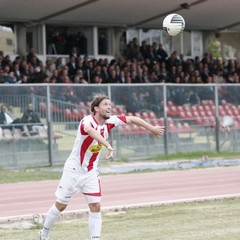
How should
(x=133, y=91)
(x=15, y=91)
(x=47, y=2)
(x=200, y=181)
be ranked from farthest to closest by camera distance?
(x=47, y=2) < (x=133, y=91) < (x=15, y=91) < (x=200, y=181)

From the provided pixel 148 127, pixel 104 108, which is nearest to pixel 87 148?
pixel 104 108

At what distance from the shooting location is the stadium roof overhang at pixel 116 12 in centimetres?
3391

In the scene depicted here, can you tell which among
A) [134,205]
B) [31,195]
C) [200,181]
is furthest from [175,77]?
[134,205]

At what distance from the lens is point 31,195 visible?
62.0 feet

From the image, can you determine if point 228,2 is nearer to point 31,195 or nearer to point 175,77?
point 175,77

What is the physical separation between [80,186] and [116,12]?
86.1ft

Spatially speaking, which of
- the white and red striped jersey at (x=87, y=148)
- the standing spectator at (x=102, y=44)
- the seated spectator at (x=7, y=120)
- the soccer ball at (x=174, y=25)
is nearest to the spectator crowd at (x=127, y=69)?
the standing spectator at (x=102, y=44)

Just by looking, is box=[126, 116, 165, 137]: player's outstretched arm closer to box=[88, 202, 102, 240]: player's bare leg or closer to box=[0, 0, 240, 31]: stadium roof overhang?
box=[88, 202, 102, 240]: player's bare leg

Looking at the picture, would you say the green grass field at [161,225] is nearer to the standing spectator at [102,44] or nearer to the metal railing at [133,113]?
the metal railing at [133,113]

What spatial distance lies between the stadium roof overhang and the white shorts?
2140cm

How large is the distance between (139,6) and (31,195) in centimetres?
1871

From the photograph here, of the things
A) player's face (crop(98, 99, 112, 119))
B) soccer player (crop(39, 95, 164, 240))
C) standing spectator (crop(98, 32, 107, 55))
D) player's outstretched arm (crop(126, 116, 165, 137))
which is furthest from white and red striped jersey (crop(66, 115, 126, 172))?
standing spectator (crop(98, 32, 107, 55))

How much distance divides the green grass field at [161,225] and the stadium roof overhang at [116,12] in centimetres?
1865

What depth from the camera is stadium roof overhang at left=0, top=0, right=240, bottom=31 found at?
3391 cm
